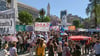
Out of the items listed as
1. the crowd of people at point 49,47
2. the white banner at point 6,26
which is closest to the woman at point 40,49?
the crowd of people at point 49,47

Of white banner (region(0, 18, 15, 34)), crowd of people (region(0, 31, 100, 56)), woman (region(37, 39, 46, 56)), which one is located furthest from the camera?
white banner (region(0, 18, 15, 34))

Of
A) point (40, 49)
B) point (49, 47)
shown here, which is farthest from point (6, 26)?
point (40, 49)

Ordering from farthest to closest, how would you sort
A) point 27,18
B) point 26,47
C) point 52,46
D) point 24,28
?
point 27,18
point 24,28
point 26,47
point 52,46

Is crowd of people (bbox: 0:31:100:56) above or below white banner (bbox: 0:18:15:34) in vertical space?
below

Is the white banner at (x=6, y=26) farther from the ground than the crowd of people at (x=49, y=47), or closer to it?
farther from the ground

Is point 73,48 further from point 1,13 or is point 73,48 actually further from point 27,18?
point 27,18

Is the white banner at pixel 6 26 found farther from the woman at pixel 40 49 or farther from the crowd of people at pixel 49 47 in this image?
the woman at pixel 40 49

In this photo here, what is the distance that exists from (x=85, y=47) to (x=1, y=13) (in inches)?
275

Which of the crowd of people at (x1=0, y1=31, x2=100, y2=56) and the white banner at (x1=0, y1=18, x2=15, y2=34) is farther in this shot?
the white banner at (x1=0, y1=18, x2=15, y2=34)

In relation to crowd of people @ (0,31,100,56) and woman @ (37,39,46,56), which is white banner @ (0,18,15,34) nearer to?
crowd of people @ (0,31,100,56)

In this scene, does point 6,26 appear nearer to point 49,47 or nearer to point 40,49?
point 49,47

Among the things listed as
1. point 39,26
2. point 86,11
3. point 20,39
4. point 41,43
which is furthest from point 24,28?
point 41,43

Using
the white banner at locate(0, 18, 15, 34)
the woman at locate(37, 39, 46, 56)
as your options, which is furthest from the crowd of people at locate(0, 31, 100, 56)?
the white banner at locate(0, 18, 15, 34)

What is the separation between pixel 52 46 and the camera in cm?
973
